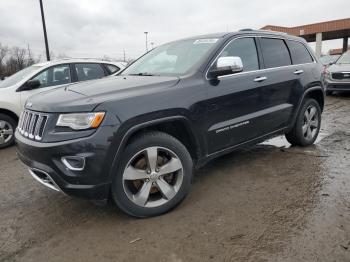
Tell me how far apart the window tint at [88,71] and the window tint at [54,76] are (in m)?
0.23

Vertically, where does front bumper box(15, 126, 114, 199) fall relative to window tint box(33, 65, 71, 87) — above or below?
below

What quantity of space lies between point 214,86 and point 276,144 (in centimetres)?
244

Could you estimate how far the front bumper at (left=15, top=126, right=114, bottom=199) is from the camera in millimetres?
2598

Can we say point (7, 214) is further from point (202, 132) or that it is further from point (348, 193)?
point (348, 193)

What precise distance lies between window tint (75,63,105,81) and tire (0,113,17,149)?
1.61 m

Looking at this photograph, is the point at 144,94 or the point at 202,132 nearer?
the point at 144,94

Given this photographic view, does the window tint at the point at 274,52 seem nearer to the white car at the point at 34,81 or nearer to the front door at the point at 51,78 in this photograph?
the white car at the point at 34,81

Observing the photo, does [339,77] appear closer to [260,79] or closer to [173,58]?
[260,79]

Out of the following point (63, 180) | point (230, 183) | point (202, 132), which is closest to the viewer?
point (63, 180)

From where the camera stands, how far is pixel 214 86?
3406mm

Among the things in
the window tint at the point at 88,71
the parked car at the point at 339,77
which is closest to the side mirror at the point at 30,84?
the window tint at the point at 88,71

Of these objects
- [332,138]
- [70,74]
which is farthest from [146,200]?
[70,74]

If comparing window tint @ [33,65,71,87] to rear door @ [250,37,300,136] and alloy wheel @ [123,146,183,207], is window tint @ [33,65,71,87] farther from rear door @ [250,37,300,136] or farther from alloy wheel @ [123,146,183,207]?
alloy wheel @ [123,146,183,207]

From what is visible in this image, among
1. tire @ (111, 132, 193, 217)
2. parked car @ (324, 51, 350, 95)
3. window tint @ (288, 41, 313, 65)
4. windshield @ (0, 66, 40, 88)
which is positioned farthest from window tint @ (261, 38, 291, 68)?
parked car @ (324, 51, 350, 95)
